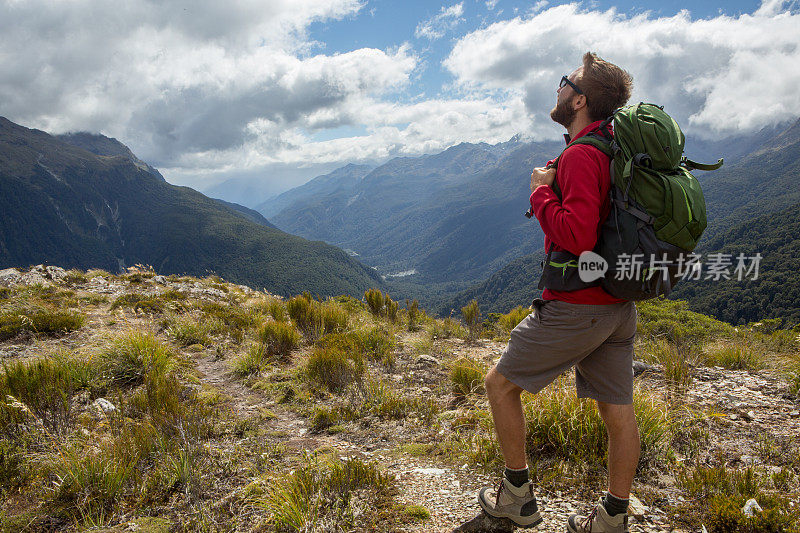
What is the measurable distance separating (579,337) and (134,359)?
562 centimetres

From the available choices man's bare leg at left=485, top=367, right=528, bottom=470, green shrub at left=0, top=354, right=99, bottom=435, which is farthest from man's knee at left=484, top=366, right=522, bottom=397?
green shrub at left=0, top=354, right=99, bottom=435

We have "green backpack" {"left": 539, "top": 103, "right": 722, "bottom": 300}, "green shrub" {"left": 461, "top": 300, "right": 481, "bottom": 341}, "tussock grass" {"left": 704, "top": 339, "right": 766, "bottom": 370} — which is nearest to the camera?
"green backpack" {"left": 539, "top": 103, "right": 722, "bottom": 300}

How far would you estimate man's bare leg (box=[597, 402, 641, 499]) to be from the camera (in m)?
2.18

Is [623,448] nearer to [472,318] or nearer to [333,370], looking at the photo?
[333,370]

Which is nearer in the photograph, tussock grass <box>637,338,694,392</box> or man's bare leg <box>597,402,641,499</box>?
man's bare leg <box>597,402,641,499</box>

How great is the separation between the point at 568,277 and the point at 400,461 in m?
2.33

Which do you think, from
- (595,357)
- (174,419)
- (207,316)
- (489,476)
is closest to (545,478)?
(489,476)

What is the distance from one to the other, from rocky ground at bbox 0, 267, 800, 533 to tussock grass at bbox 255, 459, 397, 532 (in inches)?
6.7

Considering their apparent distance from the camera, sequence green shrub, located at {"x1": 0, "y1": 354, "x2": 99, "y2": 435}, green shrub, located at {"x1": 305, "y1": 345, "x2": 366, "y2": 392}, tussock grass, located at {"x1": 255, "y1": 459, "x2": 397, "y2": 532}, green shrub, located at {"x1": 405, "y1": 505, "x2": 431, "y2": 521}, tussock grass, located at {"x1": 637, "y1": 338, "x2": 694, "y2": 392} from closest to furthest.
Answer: tussock grass, located at {"x1": 255, "y1": 459, "x2": 397, "y2": 532} → green shrub, located at {"x1": 405, "y1": 505, "x2": 431, "y2": 521} → green shrub, located at {"x1": 0, "y1": 354, "x2": 99, "y2": 435} → tussock grass, located at {"x1": 637, "y1": 338, "x2": 694, "y2": 392} → green shrub, located at {"x1": 305, "y1": 345, "x2": 366, "y2": 392}

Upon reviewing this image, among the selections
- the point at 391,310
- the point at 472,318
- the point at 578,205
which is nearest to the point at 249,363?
the point at 391,310

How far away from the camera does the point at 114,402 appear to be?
13.9 feet

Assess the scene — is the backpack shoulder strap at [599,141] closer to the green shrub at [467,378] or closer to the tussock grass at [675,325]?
the green shrub at [467,378]

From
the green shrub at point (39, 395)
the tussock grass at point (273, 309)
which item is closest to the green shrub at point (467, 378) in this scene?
the green shrub at point (39, 395)

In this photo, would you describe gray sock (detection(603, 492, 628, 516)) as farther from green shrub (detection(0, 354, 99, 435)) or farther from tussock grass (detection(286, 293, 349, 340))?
tussock grass (detection(286, 293, 349, 340))
